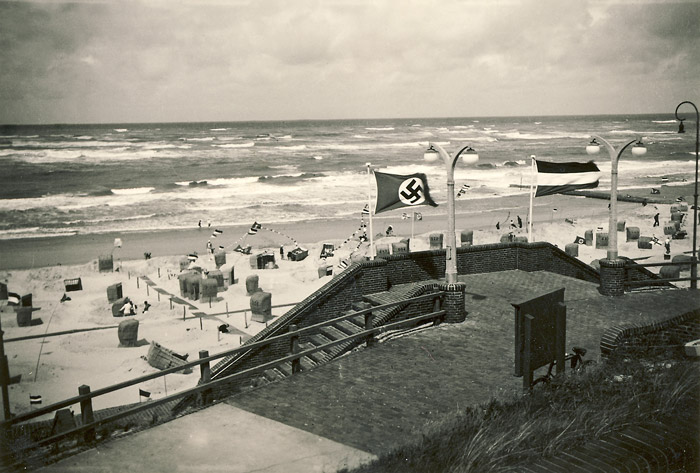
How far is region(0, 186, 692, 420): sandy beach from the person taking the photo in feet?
60.8

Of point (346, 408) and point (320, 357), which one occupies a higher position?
point (346, 408)

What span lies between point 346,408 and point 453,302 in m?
5.43

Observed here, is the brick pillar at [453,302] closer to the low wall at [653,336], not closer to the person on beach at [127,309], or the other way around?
the low wall at [653,336]

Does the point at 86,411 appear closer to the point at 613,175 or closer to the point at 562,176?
the point at 562,176

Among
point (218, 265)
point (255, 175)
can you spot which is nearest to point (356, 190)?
point (255, 175)

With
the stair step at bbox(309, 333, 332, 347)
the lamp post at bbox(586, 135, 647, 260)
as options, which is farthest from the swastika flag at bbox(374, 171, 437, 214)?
the lamp post at bbox(586, 135, 647, 260)

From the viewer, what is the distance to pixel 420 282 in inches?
709

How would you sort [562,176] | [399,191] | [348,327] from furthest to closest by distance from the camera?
[562,176] < [399,191] < [348,327]

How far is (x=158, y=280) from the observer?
28.8m

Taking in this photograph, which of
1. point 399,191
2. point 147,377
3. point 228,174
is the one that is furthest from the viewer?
point 228,174

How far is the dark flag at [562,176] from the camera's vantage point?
18.1 meters

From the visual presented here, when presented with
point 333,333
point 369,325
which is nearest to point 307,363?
point 333,333

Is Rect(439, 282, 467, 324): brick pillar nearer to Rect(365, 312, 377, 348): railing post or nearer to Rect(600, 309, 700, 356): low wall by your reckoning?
Rect(365, 312, 377, 348): railing post

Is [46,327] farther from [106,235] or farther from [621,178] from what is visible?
[621,178]
